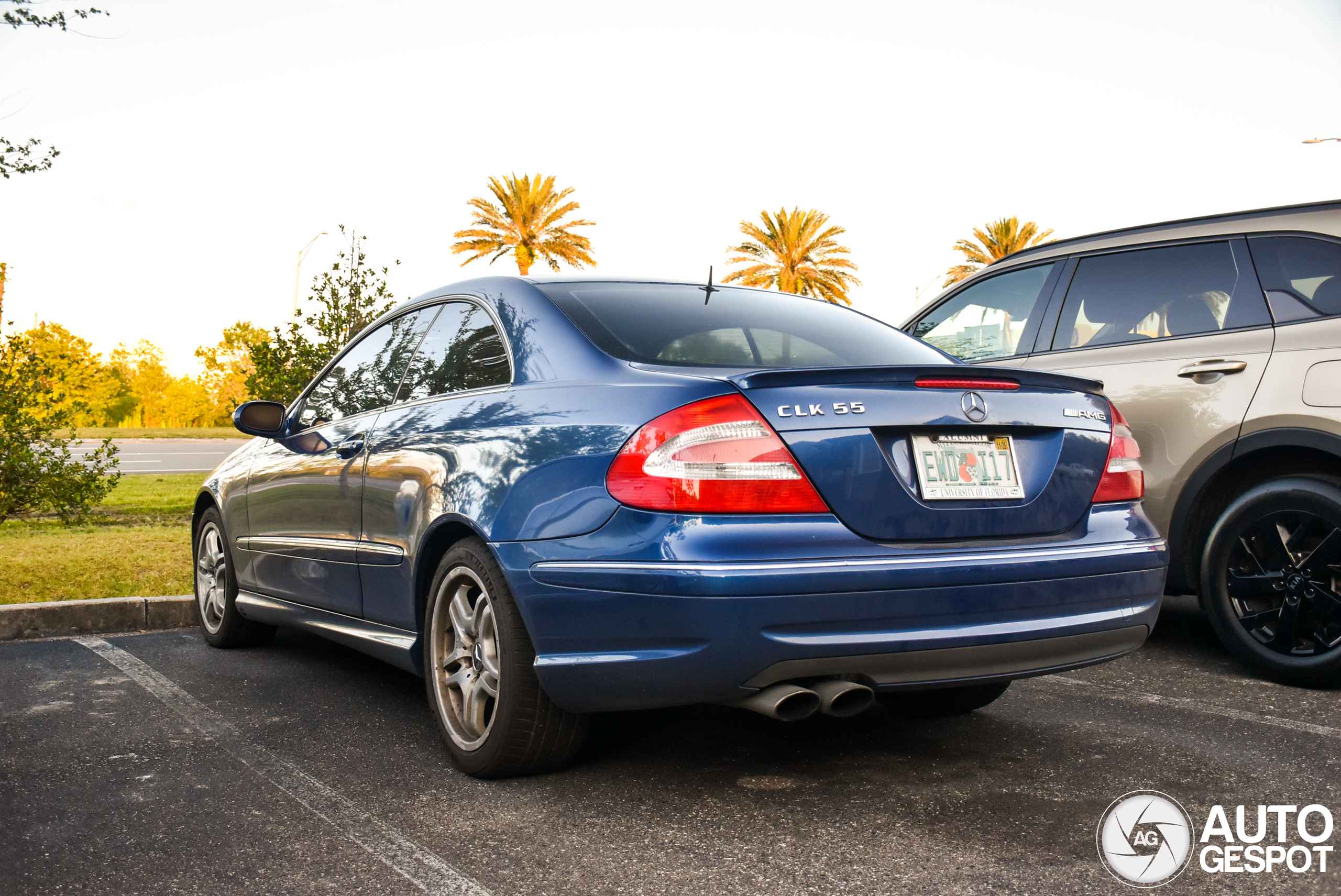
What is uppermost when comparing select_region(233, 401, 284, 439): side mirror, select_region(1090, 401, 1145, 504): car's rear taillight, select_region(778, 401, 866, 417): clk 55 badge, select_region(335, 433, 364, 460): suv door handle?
select_region(233, 401, 284, 439): side mirror

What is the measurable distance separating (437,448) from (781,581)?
1.38 m

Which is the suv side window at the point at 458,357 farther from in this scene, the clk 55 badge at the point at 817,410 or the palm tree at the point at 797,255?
the palm tree at the point at 797,255

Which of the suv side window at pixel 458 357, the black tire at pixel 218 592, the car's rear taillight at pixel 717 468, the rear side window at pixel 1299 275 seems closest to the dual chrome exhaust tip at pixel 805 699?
the car's rear taillight at pixel 717 468

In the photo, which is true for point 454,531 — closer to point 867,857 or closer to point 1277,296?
point 867,857

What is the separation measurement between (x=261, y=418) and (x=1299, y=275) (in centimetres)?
434

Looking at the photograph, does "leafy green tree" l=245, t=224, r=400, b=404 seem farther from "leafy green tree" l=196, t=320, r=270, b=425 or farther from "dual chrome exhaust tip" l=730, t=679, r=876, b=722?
"leafy green tree" l=196, t=320, r=270, b=425

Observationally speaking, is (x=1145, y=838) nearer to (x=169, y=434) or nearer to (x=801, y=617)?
(x=801, y=617)

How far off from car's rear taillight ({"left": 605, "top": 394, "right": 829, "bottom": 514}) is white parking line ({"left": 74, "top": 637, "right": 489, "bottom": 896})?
3.16 ft

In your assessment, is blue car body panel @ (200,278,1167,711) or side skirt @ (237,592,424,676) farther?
side skirt @ (237,592,424,676)

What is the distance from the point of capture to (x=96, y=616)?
5871 mm

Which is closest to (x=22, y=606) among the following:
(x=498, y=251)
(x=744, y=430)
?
(x=744, y=430)

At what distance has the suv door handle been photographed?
4.11 m

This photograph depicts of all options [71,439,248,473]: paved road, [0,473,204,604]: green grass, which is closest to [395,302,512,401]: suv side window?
[0,473,204,604]: green grass

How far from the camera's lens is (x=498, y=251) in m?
36.9
